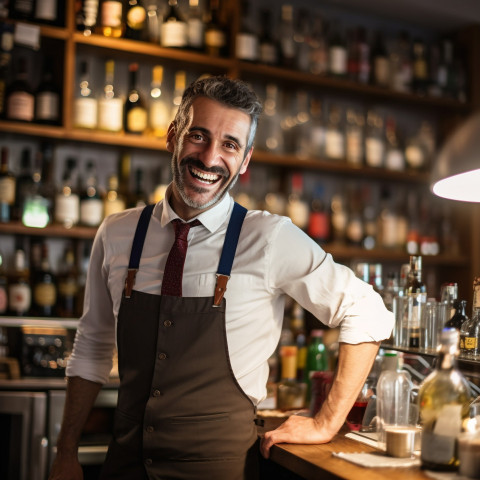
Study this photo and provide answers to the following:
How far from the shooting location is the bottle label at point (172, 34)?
10.0ft

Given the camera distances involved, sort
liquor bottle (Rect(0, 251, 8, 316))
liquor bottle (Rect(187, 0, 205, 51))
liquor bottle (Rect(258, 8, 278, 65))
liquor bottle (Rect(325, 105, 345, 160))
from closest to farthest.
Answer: liquor bottle (Rect(0, 251, 8, 316))
liquor bottle (Rect(187, 0, 205, 51))
liquor bottle (Rect(258, 8, 278, 65))
liquor bottle (Rect(325, 105, 345, 160))

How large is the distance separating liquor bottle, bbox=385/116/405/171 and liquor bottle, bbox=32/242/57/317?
1.78m

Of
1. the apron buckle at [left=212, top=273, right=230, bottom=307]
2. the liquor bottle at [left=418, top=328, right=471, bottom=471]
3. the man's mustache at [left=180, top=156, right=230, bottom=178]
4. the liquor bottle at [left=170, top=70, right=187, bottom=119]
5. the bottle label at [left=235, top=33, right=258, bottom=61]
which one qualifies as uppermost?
the bottle label at [left=235, top=33, right=258, bottom=61]

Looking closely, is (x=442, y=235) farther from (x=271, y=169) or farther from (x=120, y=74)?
(x=120, y=74)

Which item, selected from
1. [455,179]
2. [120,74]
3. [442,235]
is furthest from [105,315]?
[442,235]

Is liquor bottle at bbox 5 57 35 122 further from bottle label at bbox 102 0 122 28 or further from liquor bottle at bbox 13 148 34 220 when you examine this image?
bottle label at bbox 102 0 122 28

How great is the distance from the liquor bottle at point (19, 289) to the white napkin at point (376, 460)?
181cm

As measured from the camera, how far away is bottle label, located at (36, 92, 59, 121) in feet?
9.36

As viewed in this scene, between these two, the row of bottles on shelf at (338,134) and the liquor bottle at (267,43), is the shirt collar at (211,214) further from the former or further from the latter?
the liquor bottle at (267,43)

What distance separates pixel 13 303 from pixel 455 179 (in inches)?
77.4

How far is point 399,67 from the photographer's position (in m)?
3.66

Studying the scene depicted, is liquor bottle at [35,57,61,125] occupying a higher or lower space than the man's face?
higher

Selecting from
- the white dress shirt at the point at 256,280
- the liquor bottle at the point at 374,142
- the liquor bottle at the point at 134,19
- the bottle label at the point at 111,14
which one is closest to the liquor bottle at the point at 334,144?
the liquor bottle at the point at 374,142

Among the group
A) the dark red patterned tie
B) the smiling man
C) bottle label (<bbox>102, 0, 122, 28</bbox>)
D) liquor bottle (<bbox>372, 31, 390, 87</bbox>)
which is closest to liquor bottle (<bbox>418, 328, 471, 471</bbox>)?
the smiling man
